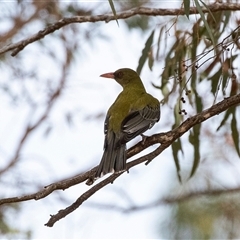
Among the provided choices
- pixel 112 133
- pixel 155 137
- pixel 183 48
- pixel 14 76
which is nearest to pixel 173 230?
pixel 14 76

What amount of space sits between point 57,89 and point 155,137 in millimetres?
4974

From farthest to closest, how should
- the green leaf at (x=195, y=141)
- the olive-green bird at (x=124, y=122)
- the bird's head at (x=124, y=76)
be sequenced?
the bird's head at (x=124, y=76) < the green leaf at (x=195, y=141) < the olive-green bird at (x=124, y=122)

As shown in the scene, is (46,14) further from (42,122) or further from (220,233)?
(220,233)

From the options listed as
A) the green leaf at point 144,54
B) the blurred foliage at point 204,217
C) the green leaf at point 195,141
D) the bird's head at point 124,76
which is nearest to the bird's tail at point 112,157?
the green leaf at point 195,141

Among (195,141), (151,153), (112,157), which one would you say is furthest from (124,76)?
(151,153)

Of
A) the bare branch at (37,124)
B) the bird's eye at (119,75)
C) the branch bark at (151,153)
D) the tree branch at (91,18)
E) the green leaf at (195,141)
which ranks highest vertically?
the bare branch at (37,124)

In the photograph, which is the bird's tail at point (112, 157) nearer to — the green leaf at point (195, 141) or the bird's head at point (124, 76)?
the green leaf at point (195, 141)

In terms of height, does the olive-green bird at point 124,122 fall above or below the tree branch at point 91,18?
below

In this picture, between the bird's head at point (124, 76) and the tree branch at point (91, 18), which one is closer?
the tree branch at point (91, 18)

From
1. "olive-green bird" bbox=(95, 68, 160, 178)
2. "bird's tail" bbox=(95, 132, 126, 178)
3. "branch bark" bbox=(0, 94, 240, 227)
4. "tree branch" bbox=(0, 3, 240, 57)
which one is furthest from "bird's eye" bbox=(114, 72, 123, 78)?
"branch bark" bbox=(0, 94, 240, 227)

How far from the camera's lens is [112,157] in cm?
356

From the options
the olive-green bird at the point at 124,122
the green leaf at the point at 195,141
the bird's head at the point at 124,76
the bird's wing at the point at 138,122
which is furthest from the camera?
the bird's head at the point at 124,76

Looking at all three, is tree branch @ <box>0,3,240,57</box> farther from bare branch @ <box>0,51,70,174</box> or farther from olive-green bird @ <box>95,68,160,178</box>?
bare branch @ <box>0,51,70,174</box>

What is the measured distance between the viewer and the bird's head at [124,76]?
479 cm
